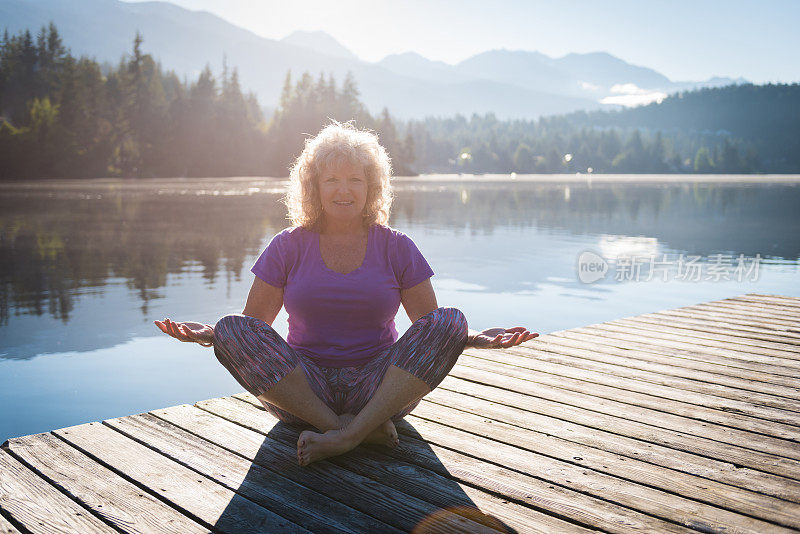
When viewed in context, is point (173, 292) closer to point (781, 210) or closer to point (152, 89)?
point (781, 210)

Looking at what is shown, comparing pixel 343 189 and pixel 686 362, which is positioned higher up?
pixel 343 189

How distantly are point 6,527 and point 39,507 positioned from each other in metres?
0.13

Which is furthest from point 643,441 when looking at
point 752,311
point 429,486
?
point 752,311

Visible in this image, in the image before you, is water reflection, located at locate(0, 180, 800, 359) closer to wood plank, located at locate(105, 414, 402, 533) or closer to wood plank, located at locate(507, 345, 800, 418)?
wood plank, located at locate(105, 414, 402, 533)

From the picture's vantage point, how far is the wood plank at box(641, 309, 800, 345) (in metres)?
5.34

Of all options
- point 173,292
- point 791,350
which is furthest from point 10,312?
point 791,350

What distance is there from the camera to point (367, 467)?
109 inches

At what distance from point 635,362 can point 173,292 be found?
26.5 feet

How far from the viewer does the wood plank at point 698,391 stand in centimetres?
350

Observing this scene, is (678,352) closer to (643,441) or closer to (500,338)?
(643,441)

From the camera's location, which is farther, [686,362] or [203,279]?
[203,279]

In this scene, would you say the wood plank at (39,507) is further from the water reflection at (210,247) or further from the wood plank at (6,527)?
the water reflection at (210,247)

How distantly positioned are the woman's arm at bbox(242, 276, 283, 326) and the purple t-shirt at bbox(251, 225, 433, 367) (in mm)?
30

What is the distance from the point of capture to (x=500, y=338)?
8.80 ft
